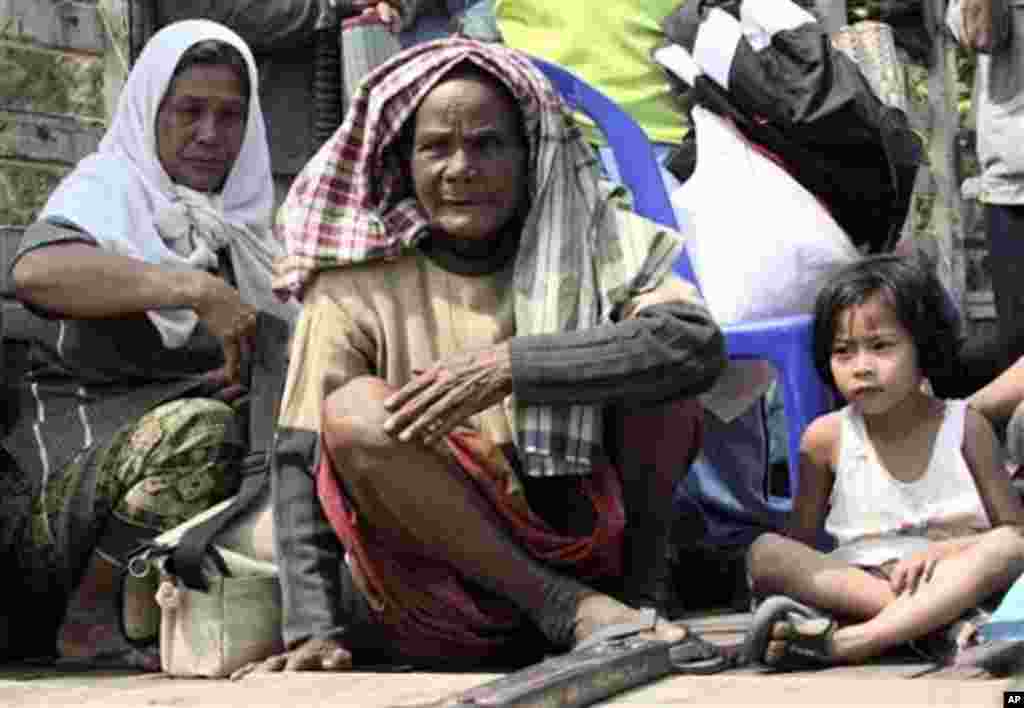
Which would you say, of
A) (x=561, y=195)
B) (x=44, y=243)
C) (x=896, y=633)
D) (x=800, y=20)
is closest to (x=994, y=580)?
(x=896, y=633)

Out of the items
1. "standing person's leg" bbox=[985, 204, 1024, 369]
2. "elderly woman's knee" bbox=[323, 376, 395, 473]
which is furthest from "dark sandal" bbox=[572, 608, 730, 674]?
"standing person's leg" bbox=[985, 204, 1024, 369]

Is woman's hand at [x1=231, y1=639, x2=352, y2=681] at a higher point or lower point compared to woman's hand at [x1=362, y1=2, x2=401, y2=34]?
lower

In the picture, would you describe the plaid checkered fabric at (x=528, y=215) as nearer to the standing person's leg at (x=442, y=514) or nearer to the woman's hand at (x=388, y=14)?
the standing person's leg at (x=442, y=514)

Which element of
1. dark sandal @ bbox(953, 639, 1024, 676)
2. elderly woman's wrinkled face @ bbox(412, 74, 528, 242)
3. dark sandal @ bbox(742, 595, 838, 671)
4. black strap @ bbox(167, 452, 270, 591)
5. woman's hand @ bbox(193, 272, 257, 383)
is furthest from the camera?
woman's hand @ bbox(193, 272, 257, 383)

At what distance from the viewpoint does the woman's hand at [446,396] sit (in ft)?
11.0

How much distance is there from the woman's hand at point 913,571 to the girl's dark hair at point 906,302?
0.46 metres

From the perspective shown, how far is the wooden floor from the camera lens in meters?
2.83

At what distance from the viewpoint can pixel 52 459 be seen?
4.08 metres

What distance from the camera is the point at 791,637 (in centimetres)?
319

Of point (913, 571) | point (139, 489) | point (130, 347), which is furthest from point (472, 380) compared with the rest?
point (130, 347)

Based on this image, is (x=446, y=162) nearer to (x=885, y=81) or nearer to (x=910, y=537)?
(x=910, y=537)

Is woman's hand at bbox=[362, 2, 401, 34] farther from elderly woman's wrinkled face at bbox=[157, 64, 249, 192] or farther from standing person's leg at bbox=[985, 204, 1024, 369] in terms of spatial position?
standing person's leg at bbox=[985, 204, 1024, 369]

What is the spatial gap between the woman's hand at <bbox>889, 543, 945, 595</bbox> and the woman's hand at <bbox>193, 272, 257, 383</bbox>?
4.40ft

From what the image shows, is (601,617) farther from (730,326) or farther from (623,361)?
(730,326)
